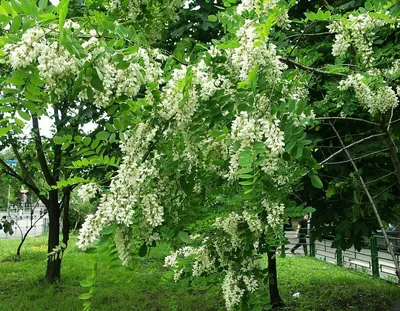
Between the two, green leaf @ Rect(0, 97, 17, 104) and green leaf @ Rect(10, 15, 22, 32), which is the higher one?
green leaf @ Rect(10, 15, 22, 32)

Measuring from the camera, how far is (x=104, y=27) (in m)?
2.01

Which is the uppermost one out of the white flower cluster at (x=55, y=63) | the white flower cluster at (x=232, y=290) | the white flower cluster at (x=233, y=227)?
the white flower cluster at (x=55, y=63)

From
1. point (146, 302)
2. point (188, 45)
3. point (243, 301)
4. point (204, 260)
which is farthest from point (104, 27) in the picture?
point (146, 302)

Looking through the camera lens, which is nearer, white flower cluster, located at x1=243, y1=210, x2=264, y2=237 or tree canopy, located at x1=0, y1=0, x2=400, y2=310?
tree canopy, located at x1=0, y1=0, x2=400, y2=310

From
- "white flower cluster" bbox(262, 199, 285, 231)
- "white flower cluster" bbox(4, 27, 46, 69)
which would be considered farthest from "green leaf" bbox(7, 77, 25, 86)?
"white flower cluster" bbox(262, 199, 285, 231)

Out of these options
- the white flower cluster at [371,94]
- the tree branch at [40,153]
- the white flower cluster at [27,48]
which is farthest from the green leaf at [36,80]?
the tree branch at [40,153]

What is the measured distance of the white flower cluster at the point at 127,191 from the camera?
1771 mm

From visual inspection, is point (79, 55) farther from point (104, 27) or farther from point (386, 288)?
point (386, 288)

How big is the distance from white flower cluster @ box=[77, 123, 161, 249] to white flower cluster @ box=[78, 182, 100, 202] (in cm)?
14

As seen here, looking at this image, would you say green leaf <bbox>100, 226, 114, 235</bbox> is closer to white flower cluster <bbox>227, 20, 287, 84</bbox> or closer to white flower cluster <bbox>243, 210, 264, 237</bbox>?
white flower cluster <bbox>227, 20, 287, 84</bbox>

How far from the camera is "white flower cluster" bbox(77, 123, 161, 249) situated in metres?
1.77

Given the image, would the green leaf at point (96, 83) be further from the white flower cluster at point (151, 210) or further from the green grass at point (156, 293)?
the green grass at point (156, 293)

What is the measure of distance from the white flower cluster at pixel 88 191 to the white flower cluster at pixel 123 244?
9.8 inches

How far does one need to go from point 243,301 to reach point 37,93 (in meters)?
2.20
